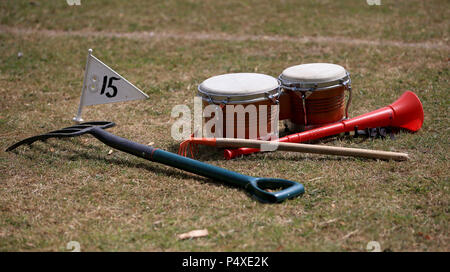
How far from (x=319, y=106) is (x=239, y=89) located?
838 mm

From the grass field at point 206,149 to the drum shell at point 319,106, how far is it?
0.29m

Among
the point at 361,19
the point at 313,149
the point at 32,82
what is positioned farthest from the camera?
the point at 361,19

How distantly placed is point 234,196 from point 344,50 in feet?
15.8

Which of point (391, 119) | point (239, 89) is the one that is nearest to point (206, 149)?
point (239, 89)

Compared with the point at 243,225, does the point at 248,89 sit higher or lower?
higher

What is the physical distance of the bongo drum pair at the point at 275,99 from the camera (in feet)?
13.4

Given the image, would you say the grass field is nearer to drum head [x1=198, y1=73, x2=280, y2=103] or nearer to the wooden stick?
the wooden stick

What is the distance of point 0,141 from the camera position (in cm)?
481

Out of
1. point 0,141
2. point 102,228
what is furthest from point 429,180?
point 0,141

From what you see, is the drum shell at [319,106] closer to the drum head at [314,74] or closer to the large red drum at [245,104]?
the drum head at [314,74]

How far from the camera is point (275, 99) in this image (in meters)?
4.19

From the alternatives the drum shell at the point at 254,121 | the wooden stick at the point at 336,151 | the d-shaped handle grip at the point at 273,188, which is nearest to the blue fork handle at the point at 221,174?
the d-shaped handle grip at the point at 273,188

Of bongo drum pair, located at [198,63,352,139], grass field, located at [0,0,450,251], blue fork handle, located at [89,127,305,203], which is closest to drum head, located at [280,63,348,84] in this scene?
bongo drum pair, located at [198,63,352,139]
